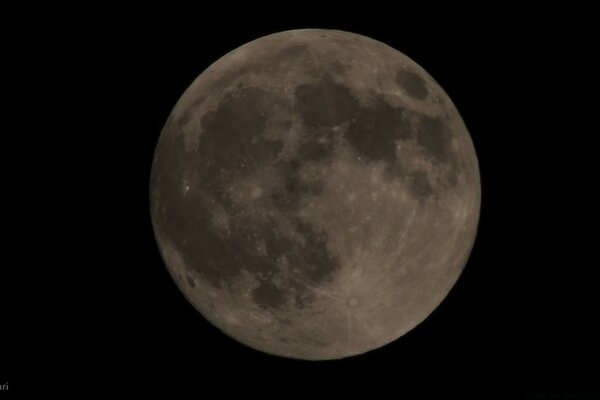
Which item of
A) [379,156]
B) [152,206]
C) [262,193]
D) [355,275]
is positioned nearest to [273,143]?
[262,193]

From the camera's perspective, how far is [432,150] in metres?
4.59

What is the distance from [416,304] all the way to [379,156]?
4.02 ft

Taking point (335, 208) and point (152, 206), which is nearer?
point (335, 208)

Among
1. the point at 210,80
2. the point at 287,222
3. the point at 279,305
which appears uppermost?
the point at 210,80

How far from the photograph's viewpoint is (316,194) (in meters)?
4.21

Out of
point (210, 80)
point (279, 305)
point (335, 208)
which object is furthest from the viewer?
point (210, 80)

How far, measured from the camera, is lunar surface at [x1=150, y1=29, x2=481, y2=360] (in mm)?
4254

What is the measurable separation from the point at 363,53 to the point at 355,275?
5.43 feet

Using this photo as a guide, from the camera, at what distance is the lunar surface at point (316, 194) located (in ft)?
14.0

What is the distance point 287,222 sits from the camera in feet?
13.9

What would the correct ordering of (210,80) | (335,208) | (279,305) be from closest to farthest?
1. (335,208)
2. (279,305)
3. (210,80)

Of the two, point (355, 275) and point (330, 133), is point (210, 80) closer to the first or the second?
point (330, 133)

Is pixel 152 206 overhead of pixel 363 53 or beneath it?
beneath

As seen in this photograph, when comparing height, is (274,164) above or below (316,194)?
above
